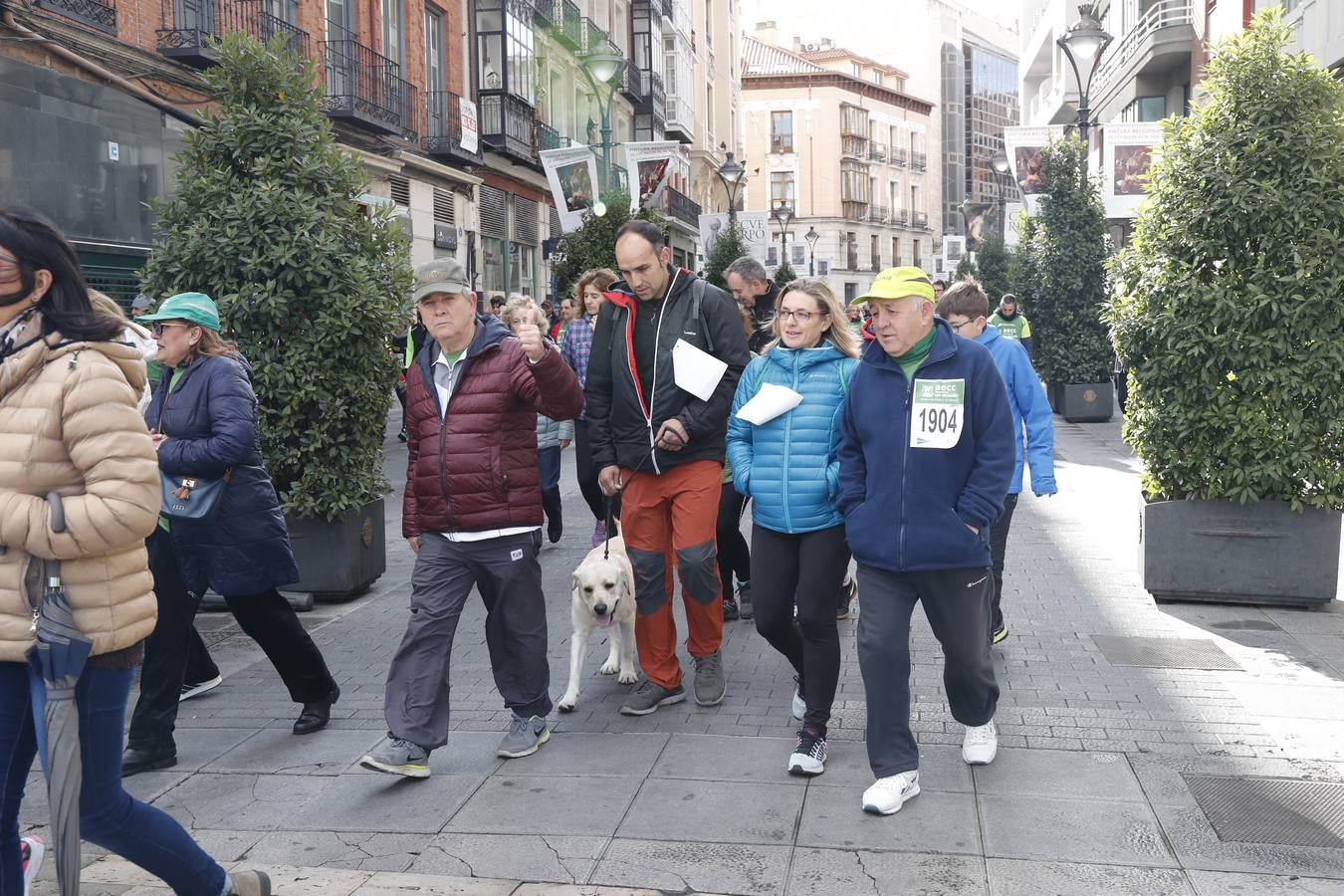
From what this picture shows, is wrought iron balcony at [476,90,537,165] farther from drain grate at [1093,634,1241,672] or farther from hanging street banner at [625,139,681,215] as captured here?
drain grate at [1093,634,1241,672]

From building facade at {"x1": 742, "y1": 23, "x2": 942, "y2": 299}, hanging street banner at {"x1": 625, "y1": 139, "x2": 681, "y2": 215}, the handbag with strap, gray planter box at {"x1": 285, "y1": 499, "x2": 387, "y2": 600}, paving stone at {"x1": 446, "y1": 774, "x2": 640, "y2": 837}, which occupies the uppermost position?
building facade at {"x1": 742, "y1": 23, "x2": 942, "y2": 299}

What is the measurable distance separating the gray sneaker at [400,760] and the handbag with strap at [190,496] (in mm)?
1271

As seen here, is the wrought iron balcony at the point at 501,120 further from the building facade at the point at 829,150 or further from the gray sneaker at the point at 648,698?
the building facade at the point at 829,150

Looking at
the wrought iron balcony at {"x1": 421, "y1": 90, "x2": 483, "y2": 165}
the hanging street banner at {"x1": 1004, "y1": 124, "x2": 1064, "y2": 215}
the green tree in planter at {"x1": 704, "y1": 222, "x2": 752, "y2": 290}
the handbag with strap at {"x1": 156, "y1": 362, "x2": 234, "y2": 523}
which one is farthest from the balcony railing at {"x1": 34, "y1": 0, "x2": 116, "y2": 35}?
the hanging street banner at {"x1": 1004, "y1": 124, "x2": 1064, "y2": 215}

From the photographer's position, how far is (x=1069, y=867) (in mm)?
4059

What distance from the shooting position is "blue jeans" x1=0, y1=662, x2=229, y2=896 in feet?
10.7

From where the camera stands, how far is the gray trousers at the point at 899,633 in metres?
4.62

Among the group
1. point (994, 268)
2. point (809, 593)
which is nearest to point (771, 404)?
point (809, 593)

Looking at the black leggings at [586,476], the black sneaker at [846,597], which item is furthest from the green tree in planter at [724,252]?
the black sneaker at [846,597]

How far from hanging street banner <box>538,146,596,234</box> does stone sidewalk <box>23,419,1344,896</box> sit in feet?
34.0

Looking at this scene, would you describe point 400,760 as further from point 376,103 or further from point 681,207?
point 681,207

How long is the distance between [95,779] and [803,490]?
2.76 m

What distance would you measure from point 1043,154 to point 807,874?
63.5 feet

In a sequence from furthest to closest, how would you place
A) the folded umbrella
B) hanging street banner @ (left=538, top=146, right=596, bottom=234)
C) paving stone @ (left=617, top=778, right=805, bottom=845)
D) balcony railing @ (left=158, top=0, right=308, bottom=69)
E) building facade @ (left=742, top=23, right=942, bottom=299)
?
building facade @ (left=742, top=23, right=942, bottom=299)
hanging street banner @ (left=538, top=146, right=596, bottom=234)
balcony railing @ (left=158, top=0, right=308, bottom=69)
paving stone @ (left=617, top=778, right=805, bottom=845)
the folded umbrella
